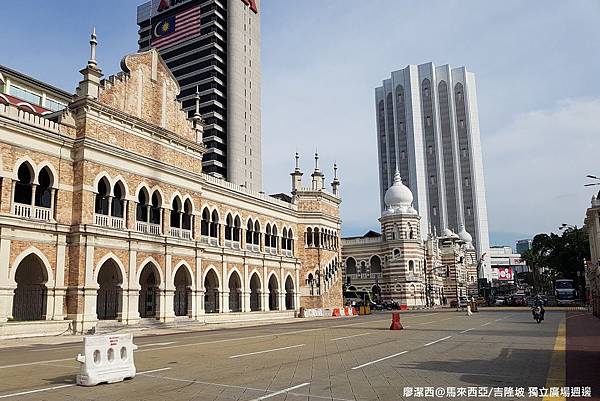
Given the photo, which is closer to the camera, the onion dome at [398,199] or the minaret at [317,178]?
the minaret at [317,178]

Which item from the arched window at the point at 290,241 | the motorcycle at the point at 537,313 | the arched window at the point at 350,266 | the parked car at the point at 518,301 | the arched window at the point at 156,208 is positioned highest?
the arched window at the point at 156,208

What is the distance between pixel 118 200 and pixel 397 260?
46157mm

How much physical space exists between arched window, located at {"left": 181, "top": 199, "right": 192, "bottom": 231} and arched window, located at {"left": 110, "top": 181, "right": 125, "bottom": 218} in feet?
13.3

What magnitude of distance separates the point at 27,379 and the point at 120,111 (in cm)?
2085

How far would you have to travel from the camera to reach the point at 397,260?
69.5 meters

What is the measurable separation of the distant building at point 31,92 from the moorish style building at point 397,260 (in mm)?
39698

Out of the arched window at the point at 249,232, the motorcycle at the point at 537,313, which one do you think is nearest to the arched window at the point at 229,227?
the arched window at the point at 249,232

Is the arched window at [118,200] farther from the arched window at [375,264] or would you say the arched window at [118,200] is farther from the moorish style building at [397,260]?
the arched window at [375,264]

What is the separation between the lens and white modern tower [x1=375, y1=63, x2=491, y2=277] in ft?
423

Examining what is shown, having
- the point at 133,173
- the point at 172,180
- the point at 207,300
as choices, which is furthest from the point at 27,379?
the point at 207,300

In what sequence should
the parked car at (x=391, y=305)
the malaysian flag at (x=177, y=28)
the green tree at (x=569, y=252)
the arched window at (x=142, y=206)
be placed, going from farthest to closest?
the malaysian flag at (x=177, y=28), the green tree at (x=569, y=252), the parked car at (x=391, y=305), the arched window at (x=142, y=206)

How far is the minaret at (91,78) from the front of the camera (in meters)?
Result: 27.3

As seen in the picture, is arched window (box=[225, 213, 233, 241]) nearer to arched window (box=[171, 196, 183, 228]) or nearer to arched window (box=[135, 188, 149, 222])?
arched window (box=[171, 196, 183, 228])

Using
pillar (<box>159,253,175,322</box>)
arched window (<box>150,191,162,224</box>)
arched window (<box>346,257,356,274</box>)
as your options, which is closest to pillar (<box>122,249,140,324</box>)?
pillar (<box>159,253,175,322</box>)
